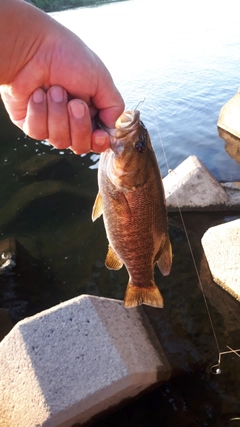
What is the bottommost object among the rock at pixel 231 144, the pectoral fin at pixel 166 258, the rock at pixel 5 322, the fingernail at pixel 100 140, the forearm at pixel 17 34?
the rock at pixel 5 322

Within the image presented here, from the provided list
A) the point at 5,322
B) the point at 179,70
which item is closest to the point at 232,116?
the point at 179,70

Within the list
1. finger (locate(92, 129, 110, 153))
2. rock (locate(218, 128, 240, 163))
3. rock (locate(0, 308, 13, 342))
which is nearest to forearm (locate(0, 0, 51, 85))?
finger (locate(92, 129, 110, 153))

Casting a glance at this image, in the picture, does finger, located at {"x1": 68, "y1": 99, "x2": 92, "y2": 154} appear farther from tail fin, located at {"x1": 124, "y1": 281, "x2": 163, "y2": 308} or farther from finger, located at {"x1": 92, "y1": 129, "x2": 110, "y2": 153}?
tail fin, located at {"x1": 124, "y1": 281, "x2": 163, "y2": 308}

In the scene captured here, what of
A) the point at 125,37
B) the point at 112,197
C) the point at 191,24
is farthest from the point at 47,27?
the point at 191,24

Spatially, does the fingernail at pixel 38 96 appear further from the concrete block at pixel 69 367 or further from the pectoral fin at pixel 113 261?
the concrete block at pixel 69 367

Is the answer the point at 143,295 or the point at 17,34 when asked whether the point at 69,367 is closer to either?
the point at 143,295

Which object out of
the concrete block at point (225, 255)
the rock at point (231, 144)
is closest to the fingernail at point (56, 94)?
the concrete block at point (225, 255)
